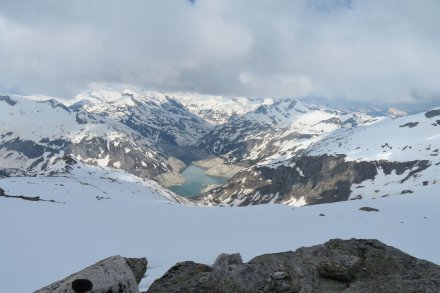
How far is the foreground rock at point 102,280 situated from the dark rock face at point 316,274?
7.16 ft

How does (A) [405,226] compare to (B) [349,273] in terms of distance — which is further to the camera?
(A) [405,226]

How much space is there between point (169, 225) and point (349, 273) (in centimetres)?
2518

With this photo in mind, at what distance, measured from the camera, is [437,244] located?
27.2 meters

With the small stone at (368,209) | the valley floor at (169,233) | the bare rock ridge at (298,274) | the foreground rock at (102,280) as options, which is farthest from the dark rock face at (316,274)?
the small stone at (368,209)

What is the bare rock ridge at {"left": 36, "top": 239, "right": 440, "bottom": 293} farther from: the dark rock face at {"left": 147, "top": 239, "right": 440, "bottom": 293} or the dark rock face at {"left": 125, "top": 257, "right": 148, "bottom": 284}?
the dark rock face at {"left": 125, "top": 257, "right": 148, "bottom": 284}

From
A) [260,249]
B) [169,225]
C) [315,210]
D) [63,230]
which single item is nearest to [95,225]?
[63,230]

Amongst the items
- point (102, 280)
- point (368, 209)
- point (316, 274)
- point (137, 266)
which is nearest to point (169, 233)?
point (137, 266)

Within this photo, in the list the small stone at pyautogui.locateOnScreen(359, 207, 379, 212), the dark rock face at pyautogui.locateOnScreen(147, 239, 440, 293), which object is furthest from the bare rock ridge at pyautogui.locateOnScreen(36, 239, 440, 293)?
the small stone at pyautogui.locateOnScreen(359, 207, 379, 212)

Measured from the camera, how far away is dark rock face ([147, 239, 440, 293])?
1138cm

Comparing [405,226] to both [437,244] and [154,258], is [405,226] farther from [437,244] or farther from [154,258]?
[154,258]

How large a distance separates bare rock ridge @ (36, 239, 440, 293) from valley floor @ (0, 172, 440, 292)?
499 centimetres

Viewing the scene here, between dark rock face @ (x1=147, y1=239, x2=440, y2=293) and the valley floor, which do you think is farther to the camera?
→ the valley floor

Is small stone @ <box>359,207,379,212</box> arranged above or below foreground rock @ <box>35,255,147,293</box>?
above

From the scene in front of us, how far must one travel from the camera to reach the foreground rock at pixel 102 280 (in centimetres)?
906
